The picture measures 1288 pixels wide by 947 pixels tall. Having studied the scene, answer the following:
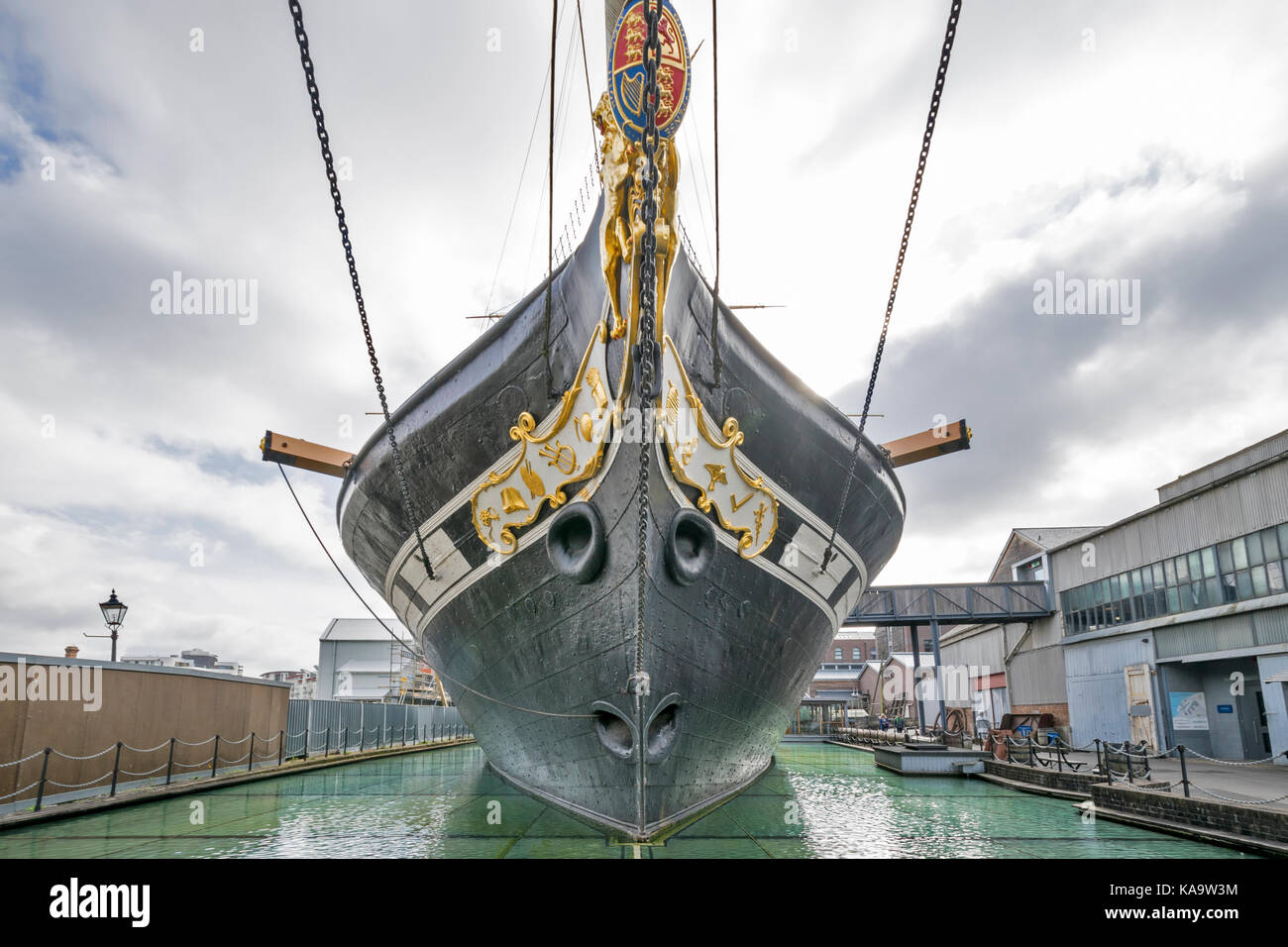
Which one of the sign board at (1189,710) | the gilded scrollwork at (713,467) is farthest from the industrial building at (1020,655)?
the gilded scrollwork at (713,467)

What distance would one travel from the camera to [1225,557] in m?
14.5

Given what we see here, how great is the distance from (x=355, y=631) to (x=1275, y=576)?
36.8 m

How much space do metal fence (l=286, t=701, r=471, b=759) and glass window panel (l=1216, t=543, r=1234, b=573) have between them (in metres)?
15.3

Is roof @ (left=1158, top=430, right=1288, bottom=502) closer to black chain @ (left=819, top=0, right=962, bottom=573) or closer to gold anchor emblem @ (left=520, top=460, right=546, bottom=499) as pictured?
black chain @ (left=819, top=0, right=962, bottom=573)

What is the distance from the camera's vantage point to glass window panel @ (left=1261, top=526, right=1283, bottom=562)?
43.4 feet

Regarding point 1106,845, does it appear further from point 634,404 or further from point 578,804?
point 634,404

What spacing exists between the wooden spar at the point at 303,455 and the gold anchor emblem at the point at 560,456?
12.9ft

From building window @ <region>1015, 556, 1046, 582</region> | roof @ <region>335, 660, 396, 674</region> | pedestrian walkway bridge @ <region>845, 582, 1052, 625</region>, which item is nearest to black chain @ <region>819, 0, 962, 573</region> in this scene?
pedestrian walkway bridge @ <region>845, 582, 1052, 625</region>

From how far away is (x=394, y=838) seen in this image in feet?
18.9

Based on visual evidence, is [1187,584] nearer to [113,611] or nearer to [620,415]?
[620,415]

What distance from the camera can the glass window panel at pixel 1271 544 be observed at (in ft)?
43.4

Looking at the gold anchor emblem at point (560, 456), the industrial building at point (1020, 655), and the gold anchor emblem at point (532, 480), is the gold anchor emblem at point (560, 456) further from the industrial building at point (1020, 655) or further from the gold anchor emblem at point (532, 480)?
the industrial building at point (1020, 655)

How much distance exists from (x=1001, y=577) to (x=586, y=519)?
2441 cm
